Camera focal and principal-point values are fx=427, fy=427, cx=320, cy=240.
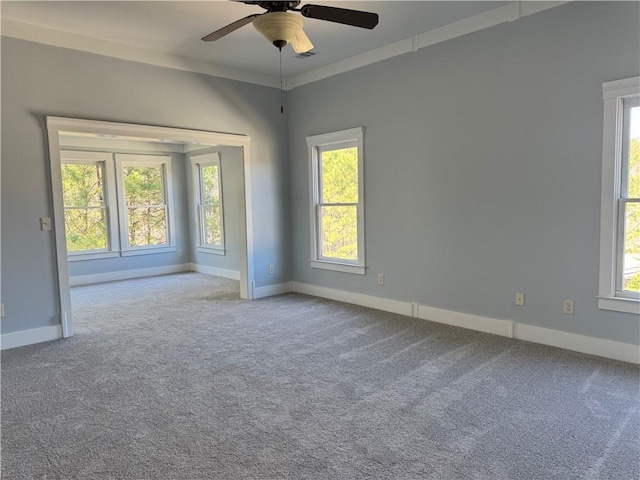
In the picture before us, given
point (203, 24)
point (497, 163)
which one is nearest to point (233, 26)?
point (203, 24)

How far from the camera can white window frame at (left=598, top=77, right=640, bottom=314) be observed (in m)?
3.18

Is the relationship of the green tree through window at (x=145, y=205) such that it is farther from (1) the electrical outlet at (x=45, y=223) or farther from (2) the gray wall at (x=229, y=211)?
(1) the electrical outlet at (x=45, y=223)

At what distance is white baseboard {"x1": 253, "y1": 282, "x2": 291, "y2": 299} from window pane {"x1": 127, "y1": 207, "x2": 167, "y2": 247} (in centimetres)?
321

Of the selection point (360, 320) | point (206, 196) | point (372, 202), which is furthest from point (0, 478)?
point (206, 196)

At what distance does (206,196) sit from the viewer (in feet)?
25.9

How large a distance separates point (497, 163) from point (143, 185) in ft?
20.6

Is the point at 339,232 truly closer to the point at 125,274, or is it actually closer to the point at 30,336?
the point at 30,336

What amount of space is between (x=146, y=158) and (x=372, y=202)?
480 cm

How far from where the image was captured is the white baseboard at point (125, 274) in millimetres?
6973

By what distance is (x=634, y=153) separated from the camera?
10.5 feet

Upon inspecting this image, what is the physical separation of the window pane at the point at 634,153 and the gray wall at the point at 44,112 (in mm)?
4153

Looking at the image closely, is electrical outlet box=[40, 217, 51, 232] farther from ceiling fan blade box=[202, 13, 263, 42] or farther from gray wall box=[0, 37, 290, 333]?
ceiling fan blade box=[202, 13, 263, 42]

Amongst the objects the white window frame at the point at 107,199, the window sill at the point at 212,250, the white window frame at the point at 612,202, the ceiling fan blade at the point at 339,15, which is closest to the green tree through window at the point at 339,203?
the ceiling fan blade at the point at 339,15

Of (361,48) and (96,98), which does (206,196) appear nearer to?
(96,98)
